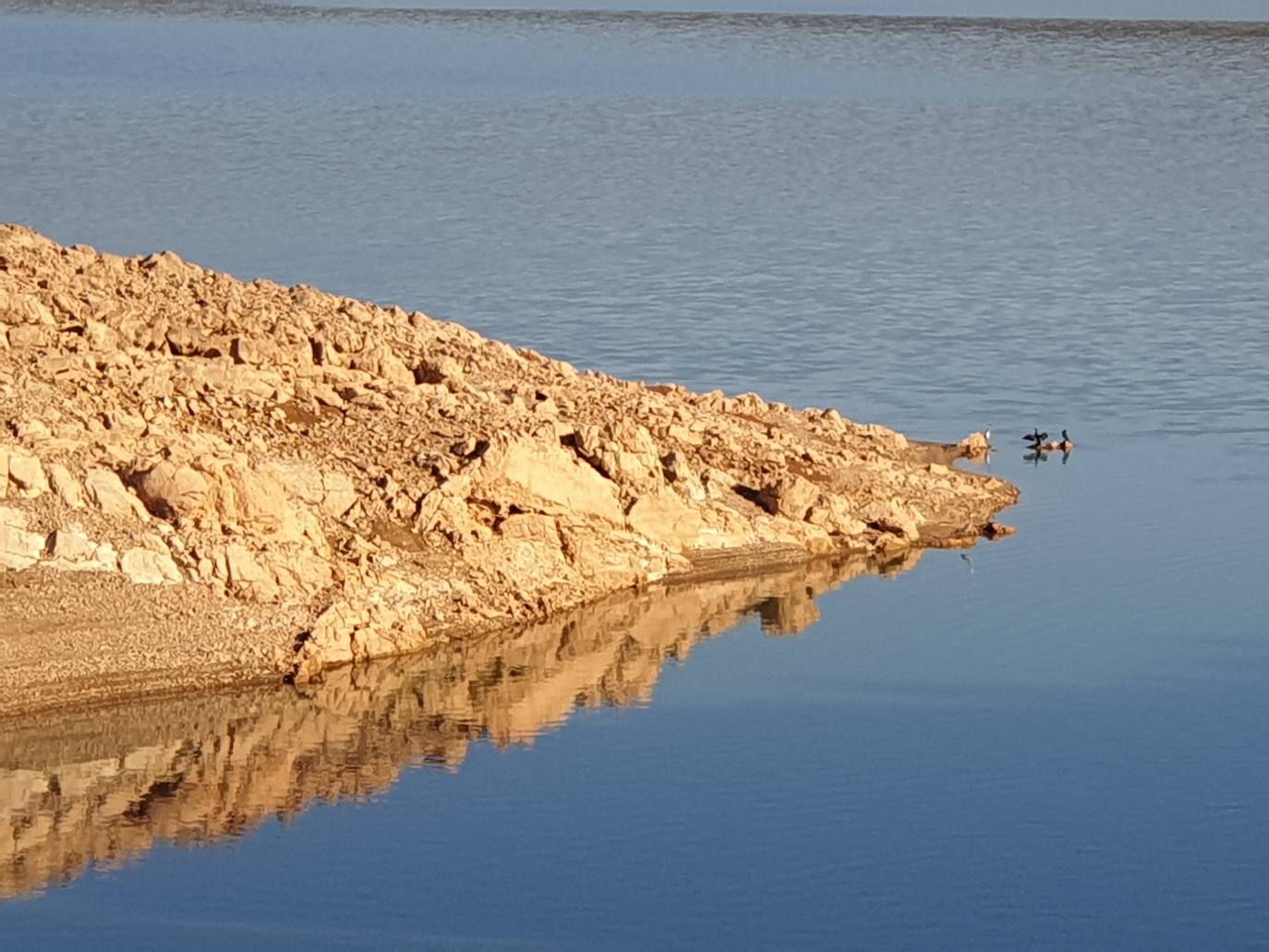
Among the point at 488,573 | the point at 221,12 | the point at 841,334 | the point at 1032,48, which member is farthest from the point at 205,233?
the point at 221,12

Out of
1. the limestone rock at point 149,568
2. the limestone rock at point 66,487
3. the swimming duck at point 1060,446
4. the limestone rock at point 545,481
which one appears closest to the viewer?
the limestone rock at point 149,568

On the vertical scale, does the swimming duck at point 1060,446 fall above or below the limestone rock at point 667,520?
above

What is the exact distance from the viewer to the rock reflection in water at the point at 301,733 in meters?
17.7

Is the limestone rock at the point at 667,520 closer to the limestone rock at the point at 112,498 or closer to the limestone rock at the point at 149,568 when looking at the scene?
the limestone rock at the point at 149,568

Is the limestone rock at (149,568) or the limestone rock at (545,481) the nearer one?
the limestone rock at (149,568)

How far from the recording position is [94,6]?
282 ft

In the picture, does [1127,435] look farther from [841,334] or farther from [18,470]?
[18,470]

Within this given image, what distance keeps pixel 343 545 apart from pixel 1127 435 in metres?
10.7

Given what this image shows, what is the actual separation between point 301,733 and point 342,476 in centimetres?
294

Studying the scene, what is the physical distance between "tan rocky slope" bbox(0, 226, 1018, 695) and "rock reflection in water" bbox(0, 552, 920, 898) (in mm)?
350

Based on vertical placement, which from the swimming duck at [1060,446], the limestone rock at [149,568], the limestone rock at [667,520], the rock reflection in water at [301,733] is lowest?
the rock reflection in water at [301,733]

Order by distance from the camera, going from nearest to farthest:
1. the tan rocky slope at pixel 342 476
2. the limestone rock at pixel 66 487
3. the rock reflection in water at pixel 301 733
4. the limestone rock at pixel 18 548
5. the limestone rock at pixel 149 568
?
the rock reflection in water at pixel 301 733, the limestone rock at pixel 18 548, the limestone rock at pixel 149 568, the tan rocky slope at pixel 342 476, the limestone rock at pixel 66 487

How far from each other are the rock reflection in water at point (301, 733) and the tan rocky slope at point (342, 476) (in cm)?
35

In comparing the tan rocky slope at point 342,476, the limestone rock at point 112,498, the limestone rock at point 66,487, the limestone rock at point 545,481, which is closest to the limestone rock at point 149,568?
the tan rocky slope at point 342,476
